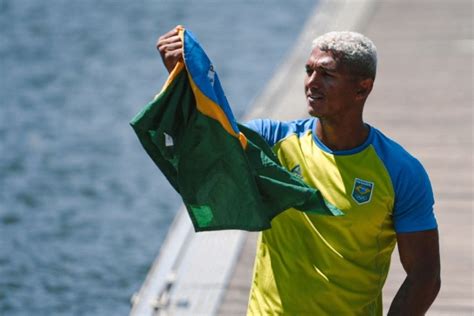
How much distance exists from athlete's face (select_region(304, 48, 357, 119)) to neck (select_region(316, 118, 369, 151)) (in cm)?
10

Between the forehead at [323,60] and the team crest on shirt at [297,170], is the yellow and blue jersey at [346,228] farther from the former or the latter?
the forehead at [323,60]

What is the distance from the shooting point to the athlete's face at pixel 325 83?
3.80 meters

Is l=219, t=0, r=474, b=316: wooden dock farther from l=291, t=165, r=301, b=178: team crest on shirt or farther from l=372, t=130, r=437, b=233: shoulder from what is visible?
l=372, t=130, r=437, b=233: shoulder

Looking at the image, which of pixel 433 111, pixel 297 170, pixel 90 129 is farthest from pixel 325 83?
pixel 90 129

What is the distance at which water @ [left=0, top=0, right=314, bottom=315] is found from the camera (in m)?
9.38

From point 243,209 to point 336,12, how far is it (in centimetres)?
981

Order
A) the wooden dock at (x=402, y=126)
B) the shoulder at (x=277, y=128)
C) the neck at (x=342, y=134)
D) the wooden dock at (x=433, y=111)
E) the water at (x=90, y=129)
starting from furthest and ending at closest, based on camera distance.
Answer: the water at (x=90, y=129)
the wooden dock at (x=433, y=111)
the wooden dock at (x=402, y=126)
the shoulder at (x=277, y=128)
the neck at (x=342, y=134)

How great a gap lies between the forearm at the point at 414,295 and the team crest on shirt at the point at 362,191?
28cm

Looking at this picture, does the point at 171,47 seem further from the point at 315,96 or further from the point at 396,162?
the point at 396,162

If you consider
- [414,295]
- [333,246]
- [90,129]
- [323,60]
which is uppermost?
[90,129]

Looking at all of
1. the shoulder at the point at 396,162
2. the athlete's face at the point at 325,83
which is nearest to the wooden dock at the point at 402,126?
the shoulder at the point at 396,162

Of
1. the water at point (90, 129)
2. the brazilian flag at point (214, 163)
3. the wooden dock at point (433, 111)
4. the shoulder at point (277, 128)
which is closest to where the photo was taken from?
the brazilian flag at point (214, 163)

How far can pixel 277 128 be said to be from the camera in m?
4.13

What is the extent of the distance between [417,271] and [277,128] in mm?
674
